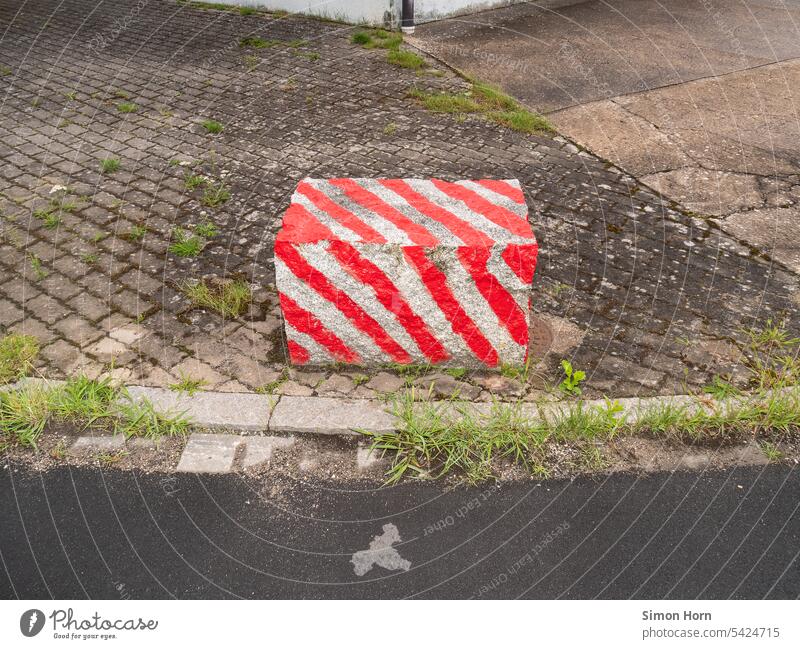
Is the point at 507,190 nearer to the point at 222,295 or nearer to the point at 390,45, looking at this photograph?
the point at 222,295

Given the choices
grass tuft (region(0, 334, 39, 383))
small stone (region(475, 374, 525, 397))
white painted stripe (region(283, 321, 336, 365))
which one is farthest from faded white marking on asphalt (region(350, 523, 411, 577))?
grass tuft (region(0, 334, 39, 383))

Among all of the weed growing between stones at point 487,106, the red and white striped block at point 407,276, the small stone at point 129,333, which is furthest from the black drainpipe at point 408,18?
the small stone at point 129,333

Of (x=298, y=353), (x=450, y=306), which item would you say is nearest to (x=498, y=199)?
(x=450, y=306)

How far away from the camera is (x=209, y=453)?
11.9 ft

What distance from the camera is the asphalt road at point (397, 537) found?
301 cm

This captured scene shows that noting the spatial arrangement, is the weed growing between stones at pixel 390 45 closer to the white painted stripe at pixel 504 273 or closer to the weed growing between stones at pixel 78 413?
the white painted stripe at pixel 504 273

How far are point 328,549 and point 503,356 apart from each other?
151 cm

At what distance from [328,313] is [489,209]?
1080 millimetres

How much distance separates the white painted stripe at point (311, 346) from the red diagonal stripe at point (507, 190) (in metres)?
1.39

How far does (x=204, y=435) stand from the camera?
372 cm
